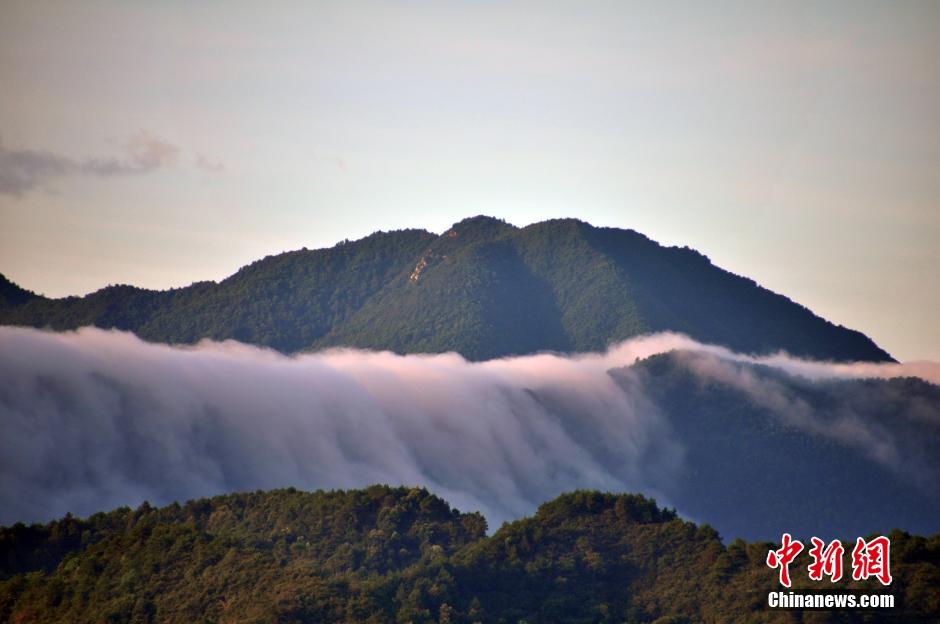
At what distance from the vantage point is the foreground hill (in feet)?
297

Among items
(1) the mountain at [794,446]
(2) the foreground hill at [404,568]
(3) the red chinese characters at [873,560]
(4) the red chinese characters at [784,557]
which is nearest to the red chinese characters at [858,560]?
(3) the red chinese characters at [873,560]

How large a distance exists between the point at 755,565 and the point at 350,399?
8912 centimetres

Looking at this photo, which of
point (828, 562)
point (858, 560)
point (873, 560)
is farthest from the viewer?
point (858, 560)

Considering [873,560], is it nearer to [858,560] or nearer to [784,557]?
[858,560]

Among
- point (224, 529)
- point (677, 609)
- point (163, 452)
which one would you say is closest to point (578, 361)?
point (163, 452)

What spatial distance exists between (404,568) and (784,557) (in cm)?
1984

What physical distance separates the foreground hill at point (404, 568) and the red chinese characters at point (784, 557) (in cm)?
47

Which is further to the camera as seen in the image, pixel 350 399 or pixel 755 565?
pixel 350 399

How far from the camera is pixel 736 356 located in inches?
7756

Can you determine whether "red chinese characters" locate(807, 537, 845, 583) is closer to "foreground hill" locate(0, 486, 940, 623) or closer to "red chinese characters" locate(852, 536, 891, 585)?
"foreground hill" locate(0, 486, 940, 623)

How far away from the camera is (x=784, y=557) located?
9331 cm

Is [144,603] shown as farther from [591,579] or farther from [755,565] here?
[755,565]

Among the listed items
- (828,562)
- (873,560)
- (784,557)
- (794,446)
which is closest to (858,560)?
(873,560)

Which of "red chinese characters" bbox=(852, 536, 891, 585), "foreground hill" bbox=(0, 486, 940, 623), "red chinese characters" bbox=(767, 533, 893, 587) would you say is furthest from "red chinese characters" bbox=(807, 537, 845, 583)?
"red chinese characters" bbox=(852, 536, 891, 585)
